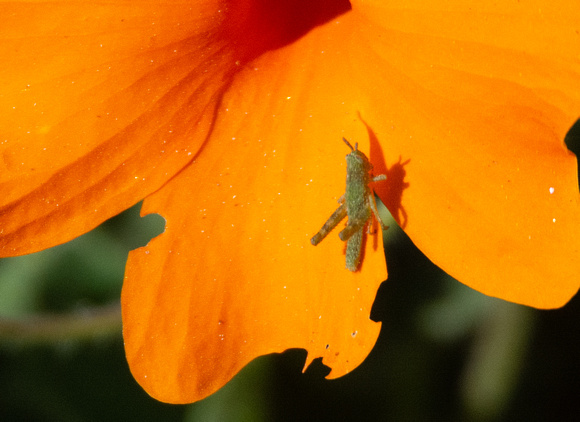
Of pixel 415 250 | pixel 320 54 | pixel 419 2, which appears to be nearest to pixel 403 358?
pixel 415 250

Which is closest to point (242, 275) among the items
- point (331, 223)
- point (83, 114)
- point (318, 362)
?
point (331, 223)

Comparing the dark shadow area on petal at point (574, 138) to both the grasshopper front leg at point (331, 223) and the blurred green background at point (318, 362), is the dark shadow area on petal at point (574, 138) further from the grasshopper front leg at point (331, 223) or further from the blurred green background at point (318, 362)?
the grasshopper front leg at point (331, 223)

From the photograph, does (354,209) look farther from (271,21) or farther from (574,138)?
(574,138)

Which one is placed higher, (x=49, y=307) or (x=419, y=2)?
(x=419, y=2)

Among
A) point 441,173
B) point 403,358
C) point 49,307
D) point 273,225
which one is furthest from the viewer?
point 49,307

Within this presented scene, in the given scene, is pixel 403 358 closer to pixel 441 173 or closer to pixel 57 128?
pixel 441 173

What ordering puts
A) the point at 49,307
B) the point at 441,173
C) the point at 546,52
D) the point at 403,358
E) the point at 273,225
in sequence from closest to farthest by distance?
the point at 546,52 < the point at 441,173 < the point at 273,225 < the point at 403,358 < the point at 49,307

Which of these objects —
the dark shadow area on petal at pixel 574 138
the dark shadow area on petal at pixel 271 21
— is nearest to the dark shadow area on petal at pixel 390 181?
the dark shadow area on petal at pixel 271 21

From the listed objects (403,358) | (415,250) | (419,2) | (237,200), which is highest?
(419,2)
